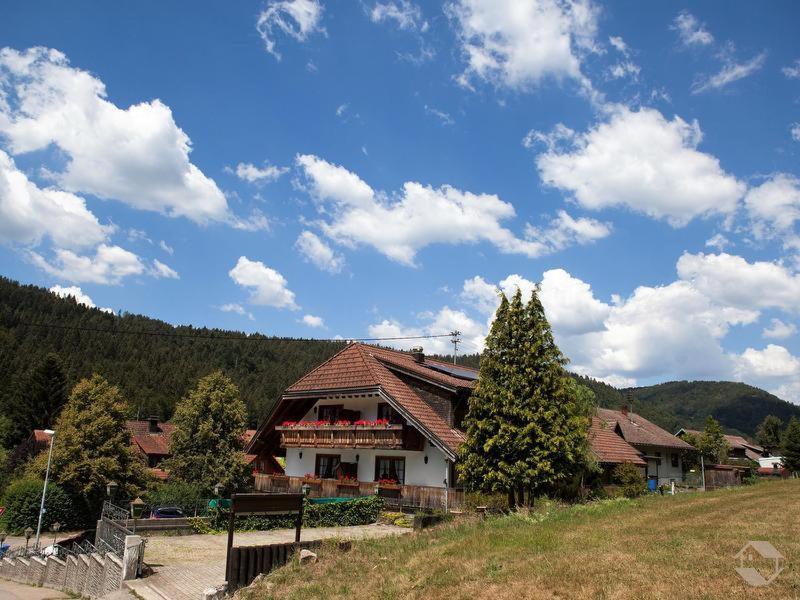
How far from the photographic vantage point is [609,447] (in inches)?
1341

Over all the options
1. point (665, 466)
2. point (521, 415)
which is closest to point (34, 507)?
point (521, 415)

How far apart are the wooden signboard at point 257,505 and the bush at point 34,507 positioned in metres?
24.1

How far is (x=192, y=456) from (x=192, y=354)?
4479 inches

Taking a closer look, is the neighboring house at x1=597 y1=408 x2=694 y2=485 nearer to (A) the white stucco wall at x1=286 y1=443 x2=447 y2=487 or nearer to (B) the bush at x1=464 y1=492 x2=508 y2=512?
(A) the white stucco wall at x1=286 y1=443 x2=447 y2=487

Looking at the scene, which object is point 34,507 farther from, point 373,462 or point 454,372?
point 454,372

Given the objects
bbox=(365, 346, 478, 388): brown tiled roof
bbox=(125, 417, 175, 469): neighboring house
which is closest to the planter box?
bbox=(365, 346, 478, 388): brown tiled roof

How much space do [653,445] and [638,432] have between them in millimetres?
1862

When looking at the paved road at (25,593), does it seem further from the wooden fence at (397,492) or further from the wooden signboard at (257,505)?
the wooden fence at (397,492)

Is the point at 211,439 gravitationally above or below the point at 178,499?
above

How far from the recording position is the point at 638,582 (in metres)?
9.37

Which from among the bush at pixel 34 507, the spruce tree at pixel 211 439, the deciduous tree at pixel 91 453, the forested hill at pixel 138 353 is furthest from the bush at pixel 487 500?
the forested hill at pixel 138 353

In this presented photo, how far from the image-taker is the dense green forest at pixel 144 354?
10875 centimetres

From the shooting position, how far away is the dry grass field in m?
9.31

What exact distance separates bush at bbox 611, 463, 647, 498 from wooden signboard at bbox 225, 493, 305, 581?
19948mm
